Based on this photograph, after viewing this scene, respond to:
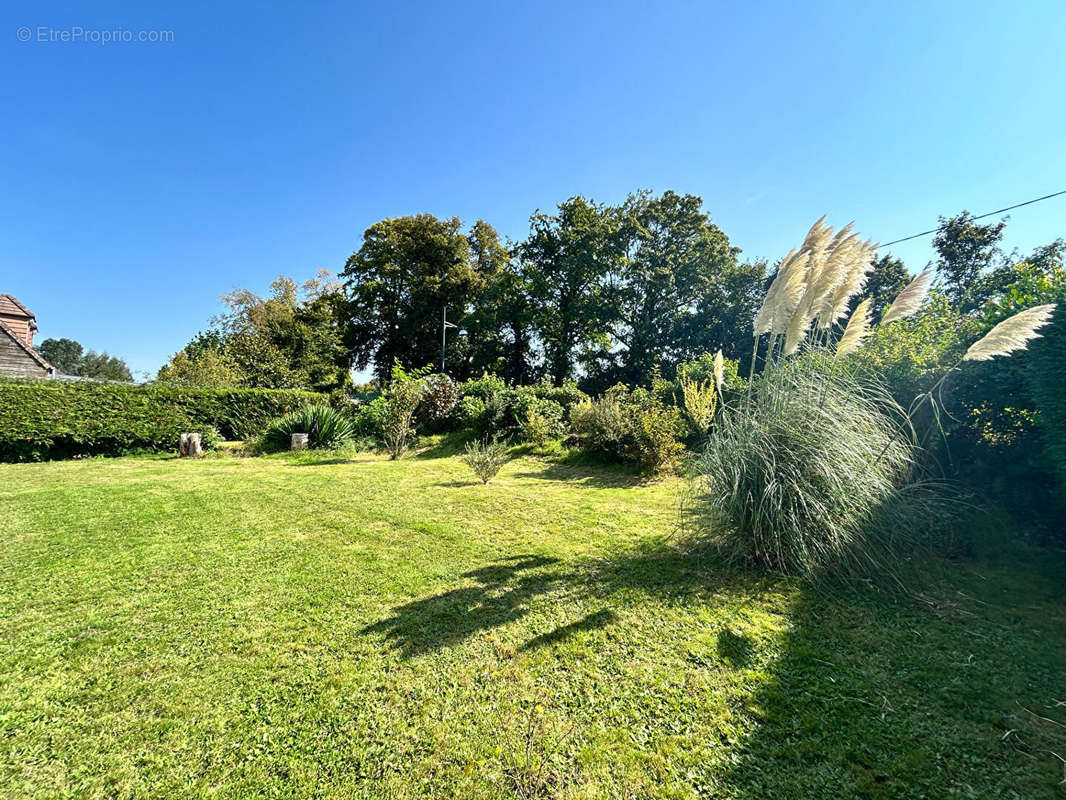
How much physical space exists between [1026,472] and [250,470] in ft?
33.8

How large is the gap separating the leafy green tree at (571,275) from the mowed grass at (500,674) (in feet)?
→ 60.0

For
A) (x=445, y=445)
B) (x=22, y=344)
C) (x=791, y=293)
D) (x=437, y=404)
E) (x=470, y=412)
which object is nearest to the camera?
(x=791, y=293)

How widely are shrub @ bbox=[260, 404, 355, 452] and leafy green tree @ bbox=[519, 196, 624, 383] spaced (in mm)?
13414

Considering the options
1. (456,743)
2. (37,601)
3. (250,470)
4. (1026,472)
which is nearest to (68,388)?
(250,470)

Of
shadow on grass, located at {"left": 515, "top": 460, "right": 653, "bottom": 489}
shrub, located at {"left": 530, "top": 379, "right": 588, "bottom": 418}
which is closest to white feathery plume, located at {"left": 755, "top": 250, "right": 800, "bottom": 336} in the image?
shadow on grass, located at {"left": 515, "top": 460, "right": 653, "bottom": 489}

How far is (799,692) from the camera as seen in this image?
1.86 m

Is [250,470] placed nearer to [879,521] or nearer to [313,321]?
[879,521]

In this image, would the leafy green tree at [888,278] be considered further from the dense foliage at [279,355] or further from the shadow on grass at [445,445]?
the dense foliage at [279,355]

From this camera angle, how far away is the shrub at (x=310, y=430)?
9.63m

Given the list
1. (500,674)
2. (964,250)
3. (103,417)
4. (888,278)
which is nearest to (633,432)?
(500,674)

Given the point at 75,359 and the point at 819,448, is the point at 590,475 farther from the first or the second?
the point at 75,359

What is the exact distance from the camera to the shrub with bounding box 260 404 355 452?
379 inches

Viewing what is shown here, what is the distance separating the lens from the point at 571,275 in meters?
21.0

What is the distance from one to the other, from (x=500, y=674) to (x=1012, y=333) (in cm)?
397
